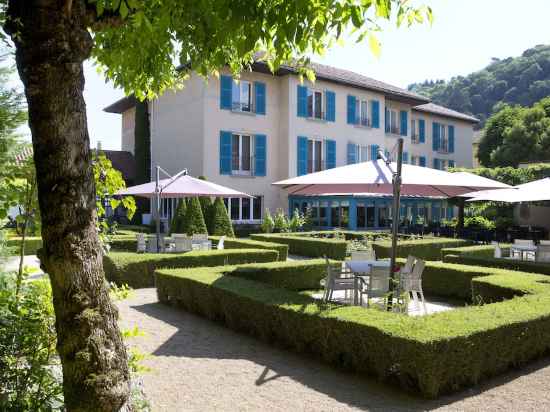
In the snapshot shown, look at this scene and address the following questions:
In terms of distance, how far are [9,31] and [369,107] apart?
2809 centimetres

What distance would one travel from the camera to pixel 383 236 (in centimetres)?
1895

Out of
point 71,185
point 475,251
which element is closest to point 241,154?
point 475,251

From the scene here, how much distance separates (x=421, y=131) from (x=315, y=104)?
1094 centimetres

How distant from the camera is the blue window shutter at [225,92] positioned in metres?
24.1

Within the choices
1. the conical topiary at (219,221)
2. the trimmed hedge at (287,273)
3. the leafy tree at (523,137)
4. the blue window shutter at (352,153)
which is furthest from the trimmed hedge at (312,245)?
the leafy tree at (523,137)

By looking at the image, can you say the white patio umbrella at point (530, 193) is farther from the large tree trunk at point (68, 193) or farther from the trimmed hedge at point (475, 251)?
the large tree trunk at point (68, 193)

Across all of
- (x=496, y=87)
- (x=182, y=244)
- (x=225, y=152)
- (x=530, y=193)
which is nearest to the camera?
(x=530, y=193)

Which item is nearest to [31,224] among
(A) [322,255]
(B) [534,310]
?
(B) [534,310]

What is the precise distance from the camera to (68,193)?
8.05 ft

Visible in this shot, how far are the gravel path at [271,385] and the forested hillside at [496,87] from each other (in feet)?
204

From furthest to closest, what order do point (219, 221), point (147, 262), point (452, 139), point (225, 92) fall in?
1. point (452, 139)
2. point (225, 92)
3. point (219, 221)
4. point (147, 262)

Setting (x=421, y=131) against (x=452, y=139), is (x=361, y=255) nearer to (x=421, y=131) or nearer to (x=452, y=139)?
(x=421, y=131)

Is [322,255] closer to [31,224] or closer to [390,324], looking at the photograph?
[390,324]

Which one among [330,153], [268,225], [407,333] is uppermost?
[330,153]
